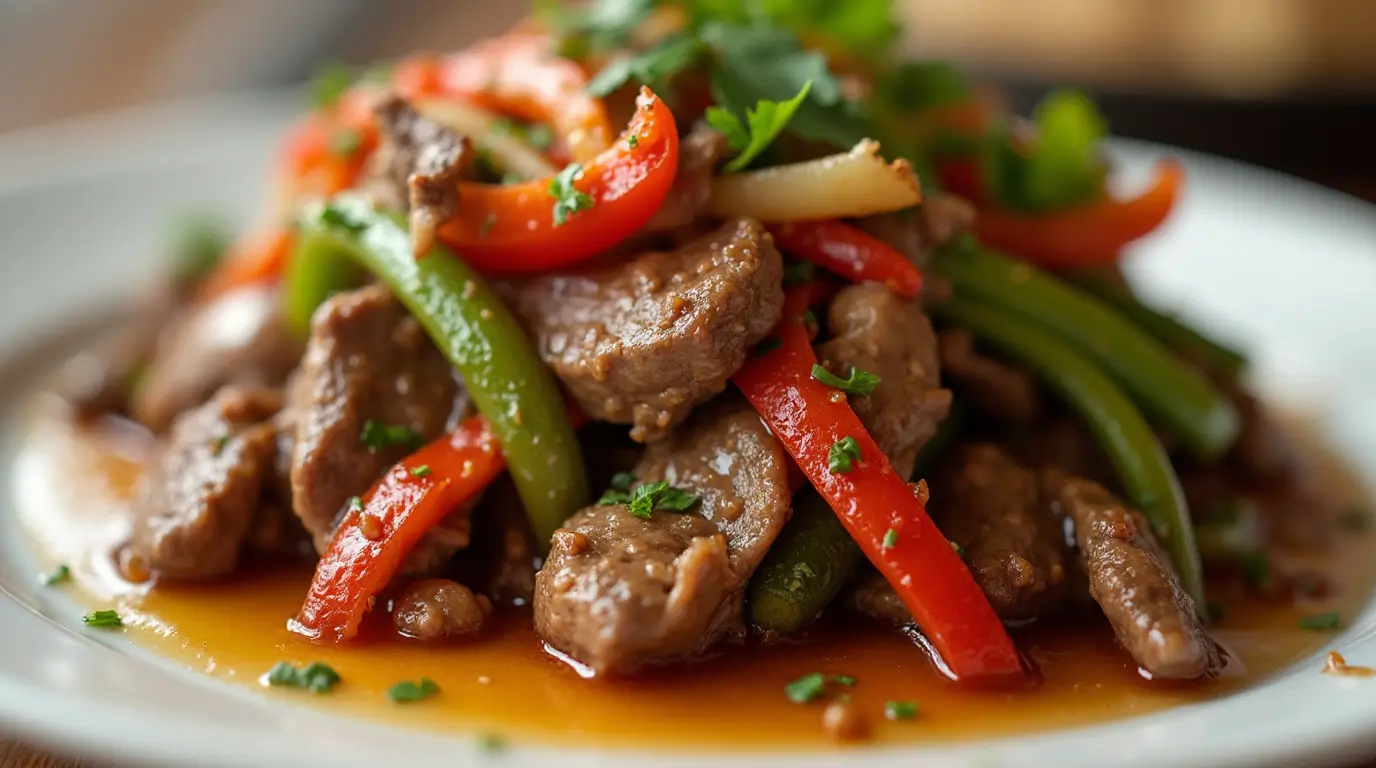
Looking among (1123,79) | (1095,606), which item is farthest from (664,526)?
(1123,79)

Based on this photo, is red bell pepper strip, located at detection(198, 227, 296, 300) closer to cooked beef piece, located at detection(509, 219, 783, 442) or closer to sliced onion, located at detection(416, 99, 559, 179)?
sliced onion, located at detection(416, 99, 559, 179)

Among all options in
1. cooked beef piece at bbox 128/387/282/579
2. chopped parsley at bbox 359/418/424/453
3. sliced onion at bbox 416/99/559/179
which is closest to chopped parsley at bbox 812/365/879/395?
sliced onion at bbox 416/99/559/179

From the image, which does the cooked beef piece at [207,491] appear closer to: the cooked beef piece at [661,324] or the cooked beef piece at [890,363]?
the cooked beef piece at [661,324]

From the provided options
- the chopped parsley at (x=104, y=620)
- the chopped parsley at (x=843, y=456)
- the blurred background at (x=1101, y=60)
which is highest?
the chopped parsley at (x=843, y=456)

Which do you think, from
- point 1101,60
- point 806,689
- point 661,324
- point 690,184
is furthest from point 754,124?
point 1101,60

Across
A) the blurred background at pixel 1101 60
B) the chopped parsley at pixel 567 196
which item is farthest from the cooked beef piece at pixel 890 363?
the blurred background at pixel 1101 60

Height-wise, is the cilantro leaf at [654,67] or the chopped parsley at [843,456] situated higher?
the cilantro leaf at [654,67]
